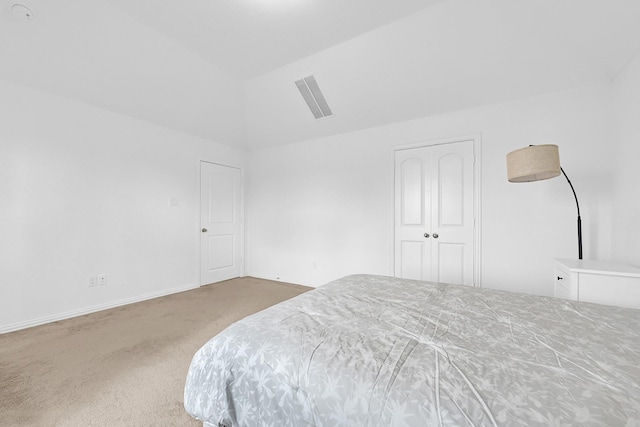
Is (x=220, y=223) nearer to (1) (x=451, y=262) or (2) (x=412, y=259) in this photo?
(2) (x=412, y=259)

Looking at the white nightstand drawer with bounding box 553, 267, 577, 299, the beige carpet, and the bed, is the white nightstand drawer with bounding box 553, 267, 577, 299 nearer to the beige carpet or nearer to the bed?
the bed

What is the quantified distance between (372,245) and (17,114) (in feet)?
13.4

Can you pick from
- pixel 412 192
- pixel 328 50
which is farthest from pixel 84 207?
pixel 412 192

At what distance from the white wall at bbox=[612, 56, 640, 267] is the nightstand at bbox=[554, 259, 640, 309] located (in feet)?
1.56

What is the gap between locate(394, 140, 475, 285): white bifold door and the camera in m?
3.05

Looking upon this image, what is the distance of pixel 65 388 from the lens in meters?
1.66

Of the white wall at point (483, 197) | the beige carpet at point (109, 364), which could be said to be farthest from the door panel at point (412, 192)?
the beige carpet at point (109, 364)

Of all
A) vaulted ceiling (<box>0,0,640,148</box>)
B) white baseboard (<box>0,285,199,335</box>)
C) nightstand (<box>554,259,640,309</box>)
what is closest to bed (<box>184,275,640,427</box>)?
nightstand (<box>554,259,640,309</box>)

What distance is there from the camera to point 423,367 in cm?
81

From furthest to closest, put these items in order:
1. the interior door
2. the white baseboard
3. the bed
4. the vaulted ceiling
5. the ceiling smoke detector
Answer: the interior door < the white baseboard < the vaulted ceiling < the ceiling smoke detector < the bed

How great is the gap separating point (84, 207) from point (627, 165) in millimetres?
5327

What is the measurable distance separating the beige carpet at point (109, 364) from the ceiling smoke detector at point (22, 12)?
2.68 metres

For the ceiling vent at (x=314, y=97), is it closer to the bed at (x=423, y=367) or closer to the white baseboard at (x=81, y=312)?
the bed at (x=423, y=367)

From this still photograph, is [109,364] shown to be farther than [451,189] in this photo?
No
